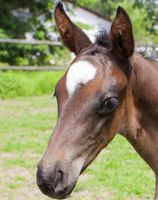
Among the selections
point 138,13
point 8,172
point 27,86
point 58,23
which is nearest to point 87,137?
point 58,23

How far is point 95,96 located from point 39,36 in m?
14.5

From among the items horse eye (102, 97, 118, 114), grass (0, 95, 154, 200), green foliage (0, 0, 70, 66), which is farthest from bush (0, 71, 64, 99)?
horse eye (102, 97, 118, 114)

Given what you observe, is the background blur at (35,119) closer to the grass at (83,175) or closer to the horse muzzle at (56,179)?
the grass at (83,175)

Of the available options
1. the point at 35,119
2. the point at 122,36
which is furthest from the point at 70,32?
the point at 35,119

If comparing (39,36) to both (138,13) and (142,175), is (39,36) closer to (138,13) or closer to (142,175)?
(142,175)

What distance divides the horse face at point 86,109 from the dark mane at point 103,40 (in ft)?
0.08

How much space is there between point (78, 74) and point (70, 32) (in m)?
0.49

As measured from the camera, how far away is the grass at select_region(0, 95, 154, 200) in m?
4.96

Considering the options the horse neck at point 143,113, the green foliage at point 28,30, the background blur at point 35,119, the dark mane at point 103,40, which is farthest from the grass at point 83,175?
the green foliage at point 28,30

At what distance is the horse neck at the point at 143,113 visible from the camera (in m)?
2.73

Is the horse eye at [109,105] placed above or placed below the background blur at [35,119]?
above

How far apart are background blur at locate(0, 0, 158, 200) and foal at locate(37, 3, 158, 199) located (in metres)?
0.30

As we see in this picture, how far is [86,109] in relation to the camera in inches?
95.3

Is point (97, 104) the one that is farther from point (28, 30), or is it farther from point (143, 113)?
point (28, 30)
